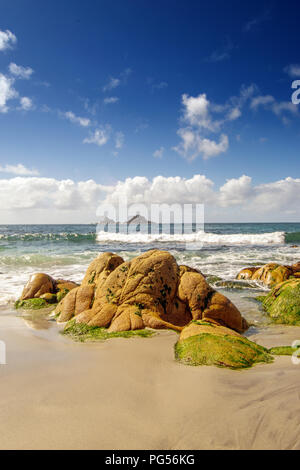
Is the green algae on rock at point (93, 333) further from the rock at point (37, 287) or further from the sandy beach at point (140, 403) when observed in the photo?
the rock at point (37, 287)

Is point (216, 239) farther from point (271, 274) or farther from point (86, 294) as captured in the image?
point (86, 294)

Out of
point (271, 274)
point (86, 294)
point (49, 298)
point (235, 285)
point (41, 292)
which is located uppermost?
point (86, 294)

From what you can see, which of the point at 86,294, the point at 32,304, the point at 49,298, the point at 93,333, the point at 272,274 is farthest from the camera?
the point at 272,274

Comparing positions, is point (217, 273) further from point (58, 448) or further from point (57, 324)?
point (58, 448)

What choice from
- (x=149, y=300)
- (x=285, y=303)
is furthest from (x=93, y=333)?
(x=285, y=303)

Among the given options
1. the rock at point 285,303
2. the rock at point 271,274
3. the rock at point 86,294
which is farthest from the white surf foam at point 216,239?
the rock at point 86,294

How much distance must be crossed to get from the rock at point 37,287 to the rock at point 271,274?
315 inches

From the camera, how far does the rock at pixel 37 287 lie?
8305 mm

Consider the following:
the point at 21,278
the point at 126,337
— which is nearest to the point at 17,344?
the point at 126,337

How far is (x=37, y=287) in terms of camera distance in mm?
8547

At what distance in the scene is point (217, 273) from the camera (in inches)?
509

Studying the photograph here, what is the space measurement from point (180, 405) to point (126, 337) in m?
2.30

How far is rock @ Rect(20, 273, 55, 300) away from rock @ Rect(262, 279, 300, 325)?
7017mm

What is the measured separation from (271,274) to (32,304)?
9183 mm
